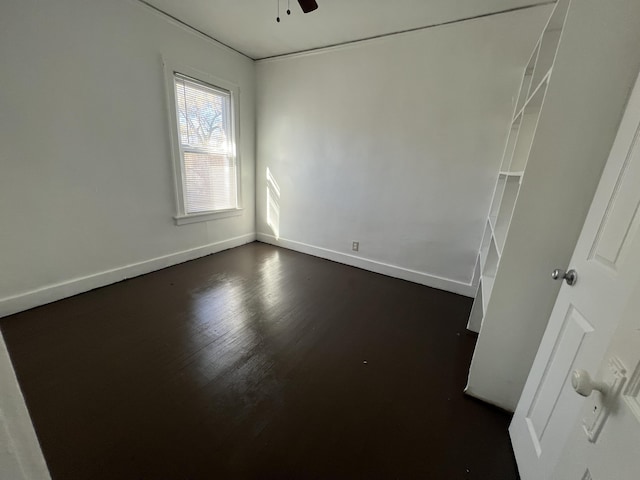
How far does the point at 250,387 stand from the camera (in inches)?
63.0

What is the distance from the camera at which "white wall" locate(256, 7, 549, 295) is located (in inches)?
97.9

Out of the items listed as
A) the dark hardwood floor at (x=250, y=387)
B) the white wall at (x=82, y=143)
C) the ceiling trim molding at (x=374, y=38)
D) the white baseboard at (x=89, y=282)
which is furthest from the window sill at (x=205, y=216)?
the ceiling trim molding at (x=374, y=38)

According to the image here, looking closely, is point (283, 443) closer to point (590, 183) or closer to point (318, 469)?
point (318, 469)

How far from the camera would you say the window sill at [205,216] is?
3.21 metres

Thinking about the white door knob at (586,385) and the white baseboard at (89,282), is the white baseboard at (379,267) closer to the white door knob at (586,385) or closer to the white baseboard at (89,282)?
the white baseboard at (89,282)

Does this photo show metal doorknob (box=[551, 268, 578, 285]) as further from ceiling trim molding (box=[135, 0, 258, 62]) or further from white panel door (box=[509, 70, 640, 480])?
ceiling trim molding (box=[135, 0, 258, 62])

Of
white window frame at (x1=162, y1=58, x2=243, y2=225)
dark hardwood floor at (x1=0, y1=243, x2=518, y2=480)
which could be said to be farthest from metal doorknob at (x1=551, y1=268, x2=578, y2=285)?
white window frame at (x1=162, y1=58, x2=243, y2=225)

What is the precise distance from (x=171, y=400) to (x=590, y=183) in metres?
2.31

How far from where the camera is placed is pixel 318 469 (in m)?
1.20

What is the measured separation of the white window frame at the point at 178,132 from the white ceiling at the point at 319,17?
45 centimetres

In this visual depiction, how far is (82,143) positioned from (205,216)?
1.42 m

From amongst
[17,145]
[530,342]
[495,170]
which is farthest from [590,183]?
[17,145]

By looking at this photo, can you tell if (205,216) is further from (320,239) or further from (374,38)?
(374,38)

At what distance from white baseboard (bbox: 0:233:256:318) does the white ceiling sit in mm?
2539
